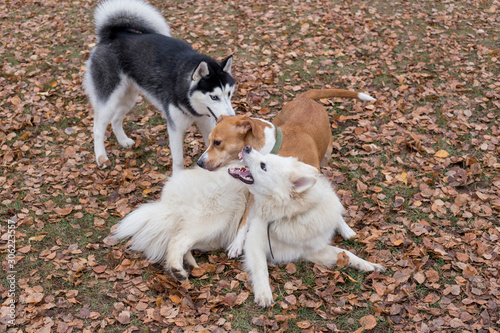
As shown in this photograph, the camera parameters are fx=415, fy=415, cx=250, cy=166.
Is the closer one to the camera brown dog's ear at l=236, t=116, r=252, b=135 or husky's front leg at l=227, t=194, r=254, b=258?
husky's front leg at l=227, t=194, r=254, b=258

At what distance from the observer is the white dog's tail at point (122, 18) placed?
4.96m

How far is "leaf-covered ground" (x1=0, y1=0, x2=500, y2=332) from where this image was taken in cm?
333

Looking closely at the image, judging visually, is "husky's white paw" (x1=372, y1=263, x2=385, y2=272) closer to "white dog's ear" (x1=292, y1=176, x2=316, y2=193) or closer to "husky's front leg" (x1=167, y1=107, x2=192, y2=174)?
"white dog's ear" (x1=292, y1=176, x2=316, y2=193)

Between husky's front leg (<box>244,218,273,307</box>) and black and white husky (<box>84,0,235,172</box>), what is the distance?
4.40 feet

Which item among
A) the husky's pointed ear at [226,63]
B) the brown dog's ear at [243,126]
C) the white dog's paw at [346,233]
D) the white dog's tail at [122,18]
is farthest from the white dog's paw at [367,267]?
the white dog's tail at [122,18]

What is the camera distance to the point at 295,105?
15.8 ft

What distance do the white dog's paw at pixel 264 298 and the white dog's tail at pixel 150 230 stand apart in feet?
3.13

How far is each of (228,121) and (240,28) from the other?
14.7 feet

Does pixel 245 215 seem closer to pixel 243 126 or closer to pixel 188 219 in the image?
pixel 188 219

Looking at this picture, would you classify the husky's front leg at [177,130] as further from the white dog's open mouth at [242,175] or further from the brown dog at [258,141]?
the white dog's open mouth at [242,175]

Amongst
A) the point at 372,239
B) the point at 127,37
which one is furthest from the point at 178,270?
the point at 127,37

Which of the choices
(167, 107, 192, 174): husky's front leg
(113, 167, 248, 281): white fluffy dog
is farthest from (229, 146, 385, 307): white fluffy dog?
(167, 107, 192, 174): husky's front leg

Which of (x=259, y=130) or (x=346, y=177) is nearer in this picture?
(x=259, y=130)

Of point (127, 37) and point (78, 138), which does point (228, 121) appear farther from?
point (78, 138)
